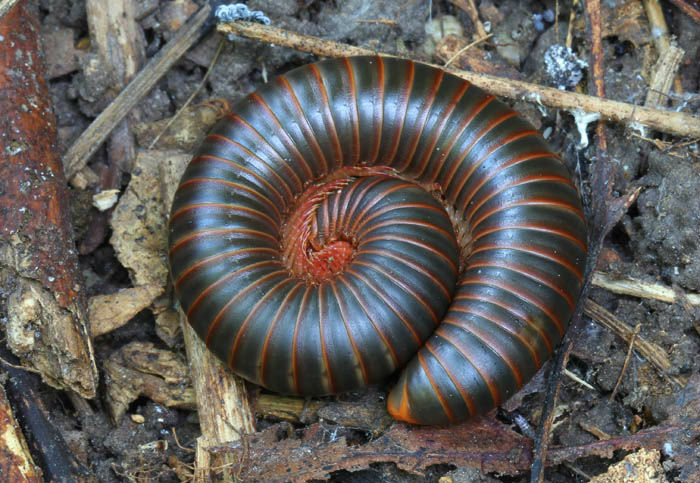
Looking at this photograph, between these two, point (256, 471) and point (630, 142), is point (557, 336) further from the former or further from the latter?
point (256, 471)

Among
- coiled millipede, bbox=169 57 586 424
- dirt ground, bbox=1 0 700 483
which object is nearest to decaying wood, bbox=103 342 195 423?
dirt ground, bbox=1 0 700 483

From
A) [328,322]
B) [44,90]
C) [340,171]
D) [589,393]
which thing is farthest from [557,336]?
[44,90]

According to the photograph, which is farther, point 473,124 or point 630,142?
point 630,142

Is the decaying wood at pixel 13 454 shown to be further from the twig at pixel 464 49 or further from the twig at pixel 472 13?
the twig at pixel 472 13

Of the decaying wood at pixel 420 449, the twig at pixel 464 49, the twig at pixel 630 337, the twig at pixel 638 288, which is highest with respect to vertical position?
the twig at pixel 464 49

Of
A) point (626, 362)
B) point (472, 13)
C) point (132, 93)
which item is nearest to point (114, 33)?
point (132, 93)

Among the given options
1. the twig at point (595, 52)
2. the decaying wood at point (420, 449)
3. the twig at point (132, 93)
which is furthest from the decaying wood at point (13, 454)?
the twig at point (595, 52)
